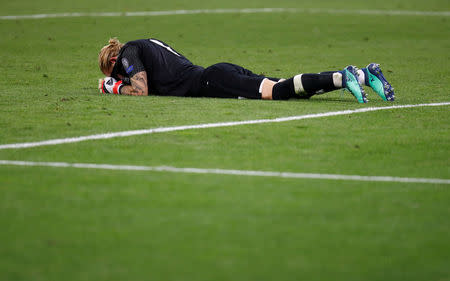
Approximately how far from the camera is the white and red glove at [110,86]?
9922mm

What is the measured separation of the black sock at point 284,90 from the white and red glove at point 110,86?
1.94m

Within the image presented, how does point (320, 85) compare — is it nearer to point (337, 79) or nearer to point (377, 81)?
point (337, 79)

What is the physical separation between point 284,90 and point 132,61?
1.82 metres

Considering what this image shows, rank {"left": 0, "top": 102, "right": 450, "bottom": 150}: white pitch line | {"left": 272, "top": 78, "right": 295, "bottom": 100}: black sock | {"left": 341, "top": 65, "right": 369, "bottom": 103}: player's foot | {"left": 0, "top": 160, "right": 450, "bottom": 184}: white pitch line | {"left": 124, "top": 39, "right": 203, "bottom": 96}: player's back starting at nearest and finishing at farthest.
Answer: {"left": 0, "top": 160, "right": 450, "bottom": 184}: white pitch line < {"left": 0, "top": 102, "right": 450, "bottom": 150}: white pitch line < {"left": 341, "top": 65, "right": 369, "bottom": 103}: player's foot < {"left": 272, "top": 78, "right": 295, "bottom": 100}: black sock < {"left": 124, "top": 39, "right": 203, "bottom": 96}: player's back

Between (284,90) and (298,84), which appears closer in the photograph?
(298,84)

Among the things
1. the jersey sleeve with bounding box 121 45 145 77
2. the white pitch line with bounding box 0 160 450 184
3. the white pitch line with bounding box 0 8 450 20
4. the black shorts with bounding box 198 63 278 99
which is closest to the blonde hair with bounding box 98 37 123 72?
the jersey sleeve with bounding box 121 45 145 77

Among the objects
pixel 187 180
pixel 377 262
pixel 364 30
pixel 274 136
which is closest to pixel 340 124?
pixel 274 136

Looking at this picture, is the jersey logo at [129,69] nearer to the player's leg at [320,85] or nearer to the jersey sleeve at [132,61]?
the jersey sleeve at [132,61]

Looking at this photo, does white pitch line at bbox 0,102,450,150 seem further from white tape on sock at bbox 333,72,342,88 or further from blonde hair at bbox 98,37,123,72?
blonde hair at bbox 98,37,123,72

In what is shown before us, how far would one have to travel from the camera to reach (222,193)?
5.20m

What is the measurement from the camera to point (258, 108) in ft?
28.4

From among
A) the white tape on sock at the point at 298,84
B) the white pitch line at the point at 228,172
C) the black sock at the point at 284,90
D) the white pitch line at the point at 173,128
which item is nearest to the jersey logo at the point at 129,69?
the black sock at the point at 284,90

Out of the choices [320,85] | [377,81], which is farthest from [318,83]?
[377,81]

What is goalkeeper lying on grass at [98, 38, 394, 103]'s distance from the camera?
29.5 ft
